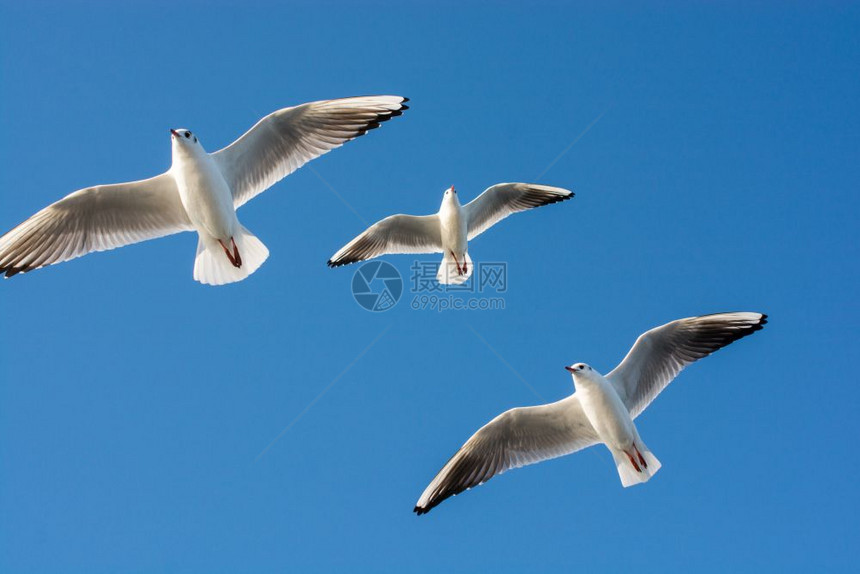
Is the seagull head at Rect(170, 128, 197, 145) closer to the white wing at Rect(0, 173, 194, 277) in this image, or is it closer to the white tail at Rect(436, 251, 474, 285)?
the white wing at Rect(0, 173, 194, 277)

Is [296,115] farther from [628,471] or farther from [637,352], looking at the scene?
[628,471]

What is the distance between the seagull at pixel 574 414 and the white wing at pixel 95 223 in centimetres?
333

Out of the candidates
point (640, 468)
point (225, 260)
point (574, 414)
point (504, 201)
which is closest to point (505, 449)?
point (574, 414)

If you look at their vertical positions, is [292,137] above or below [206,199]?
above

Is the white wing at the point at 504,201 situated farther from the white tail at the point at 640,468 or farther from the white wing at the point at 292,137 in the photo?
the white tail at the point at 640,468

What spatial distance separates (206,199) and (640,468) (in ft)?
14.5

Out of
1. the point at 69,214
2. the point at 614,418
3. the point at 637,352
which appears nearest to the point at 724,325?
the point at 637,352

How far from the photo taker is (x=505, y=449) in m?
8.73

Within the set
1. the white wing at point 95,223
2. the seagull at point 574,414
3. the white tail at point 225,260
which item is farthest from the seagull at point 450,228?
the seagull at point 574,414

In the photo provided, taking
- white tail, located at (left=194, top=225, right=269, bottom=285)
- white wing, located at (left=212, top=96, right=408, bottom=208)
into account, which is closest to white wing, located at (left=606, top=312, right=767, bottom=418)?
white wing, located at (left=212, top=96, right=408, bottom=208)

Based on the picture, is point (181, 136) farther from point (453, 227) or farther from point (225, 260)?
point (453, 227)

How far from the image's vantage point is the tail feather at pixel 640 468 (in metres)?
8.23

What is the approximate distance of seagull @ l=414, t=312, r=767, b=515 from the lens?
8570 mm

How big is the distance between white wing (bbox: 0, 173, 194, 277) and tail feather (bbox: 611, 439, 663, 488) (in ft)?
14.6
